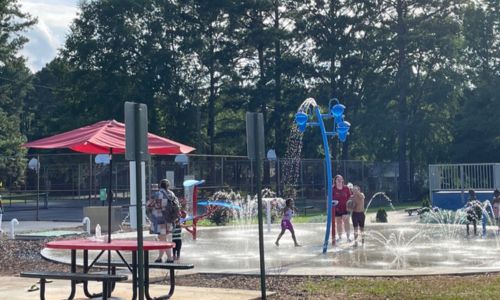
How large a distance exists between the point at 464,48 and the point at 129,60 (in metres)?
27.9

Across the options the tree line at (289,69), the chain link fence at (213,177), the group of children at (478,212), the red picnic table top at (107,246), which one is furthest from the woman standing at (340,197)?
the tree line at (289,69)

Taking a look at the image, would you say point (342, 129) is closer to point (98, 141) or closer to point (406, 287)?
point (406, 287)

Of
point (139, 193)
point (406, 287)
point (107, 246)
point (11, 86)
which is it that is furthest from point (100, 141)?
point (11, 86)

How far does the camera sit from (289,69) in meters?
54.2

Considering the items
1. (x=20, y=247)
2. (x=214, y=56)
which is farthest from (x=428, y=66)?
(x=20, y=247)

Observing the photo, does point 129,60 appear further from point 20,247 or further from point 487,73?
point 20,247

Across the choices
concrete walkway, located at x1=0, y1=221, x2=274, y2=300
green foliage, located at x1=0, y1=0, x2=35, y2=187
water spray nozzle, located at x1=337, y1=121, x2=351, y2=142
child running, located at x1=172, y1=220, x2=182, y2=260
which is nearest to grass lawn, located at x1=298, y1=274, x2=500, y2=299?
concrete walkway, located at x1=0, y1=221, x2=274, y2=300

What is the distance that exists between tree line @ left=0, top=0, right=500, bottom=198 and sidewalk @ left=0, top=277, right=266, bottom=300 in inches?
1689

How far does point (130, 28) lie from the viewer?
59.5 metres

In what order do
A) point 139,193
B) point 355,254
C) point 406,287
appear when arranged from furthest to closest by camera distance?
point 355,254
point 406,287
point 139,193

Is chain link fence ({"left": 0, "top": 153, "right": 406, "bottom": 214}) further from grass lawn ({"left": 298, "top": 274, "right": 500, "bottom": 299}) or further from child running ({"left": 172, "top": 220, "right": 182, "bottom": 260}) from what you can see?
grass lawn ({"left": 298, "top": 274, "right": 500, "bottom": 299})

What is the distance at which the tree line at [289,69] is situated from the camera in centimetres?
5403

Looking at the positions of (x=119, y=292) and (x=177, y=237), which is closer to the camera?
(x=119, y=292)

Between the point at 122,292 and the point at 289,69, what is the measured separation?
44.8 m
